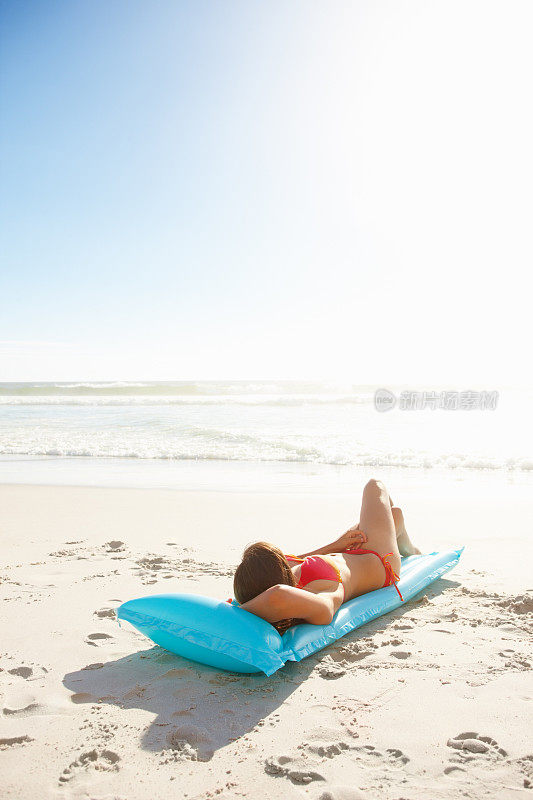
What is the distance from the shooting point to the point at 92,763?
2.33 metres

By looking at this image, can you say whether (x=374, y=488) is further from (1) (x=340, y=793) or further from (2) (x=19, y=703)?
(2) (x=19, y=703)

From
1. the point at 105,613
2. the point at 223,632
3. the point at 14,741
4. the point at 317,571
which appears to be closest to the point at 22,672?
the point at 14,741

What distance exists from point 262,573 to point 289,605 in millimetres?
246

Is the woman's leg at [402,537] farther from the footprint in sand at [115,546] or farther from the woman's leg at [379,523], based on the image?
the footprint in sand at [115,546]

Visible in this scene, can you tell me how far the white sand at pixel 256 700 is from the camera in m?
2.24

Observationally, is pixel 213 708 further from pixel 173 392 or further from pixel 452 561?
pixel 173 392

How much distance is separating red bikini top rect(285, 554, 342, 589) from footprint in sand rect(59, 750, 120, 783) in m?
1.48

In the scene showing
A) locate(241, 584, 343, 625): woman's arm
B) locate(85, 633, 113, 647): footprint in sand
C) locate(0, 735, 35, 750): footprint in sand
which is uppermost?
locate(241, 584, 343, 625): woman's arm

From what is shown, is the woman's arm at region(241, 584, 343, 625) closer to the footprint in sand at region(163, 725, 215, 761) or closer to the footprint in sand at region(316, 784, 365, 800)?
the footprint in sand at region(163, 725, 215, 761)

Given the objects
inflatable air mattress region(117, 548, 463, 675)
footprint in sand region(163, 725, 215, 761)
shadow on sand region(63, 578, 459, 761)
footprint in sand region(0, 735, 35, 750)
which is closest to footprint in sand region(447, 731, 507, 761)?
shadow on sand region(63, 578, 459, 761)

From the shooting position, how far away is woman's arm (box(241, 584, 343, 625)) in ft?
10.2

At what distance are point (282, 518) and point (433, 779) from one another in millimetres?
4735

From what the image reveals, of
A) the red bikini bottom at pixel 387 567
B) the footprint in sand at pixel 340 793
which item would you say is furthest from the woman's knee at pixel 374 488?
the footprint in sand at pixel 340 793

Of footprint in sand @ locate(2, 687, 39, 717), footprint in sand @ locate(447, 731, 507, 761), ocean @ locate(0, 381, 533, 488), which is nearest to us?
footprint in sand @ locate(447, 731, 507, 761)
